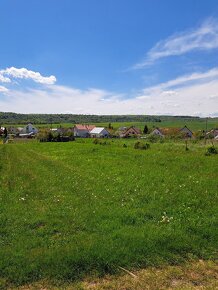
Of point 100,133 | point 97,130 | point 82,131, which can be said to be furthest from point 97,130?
point 82,131

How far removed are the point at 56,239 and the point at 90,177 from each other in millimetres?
8212

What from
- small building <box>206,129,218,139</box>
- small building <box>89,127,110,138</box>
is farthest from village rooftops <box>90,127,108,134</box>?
small building <box>206,129,218,139</box>

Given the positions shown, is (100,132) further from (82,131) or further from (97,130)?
(82,131)

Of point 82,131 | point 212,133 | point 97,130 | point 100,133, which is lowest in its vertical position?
point 100,133

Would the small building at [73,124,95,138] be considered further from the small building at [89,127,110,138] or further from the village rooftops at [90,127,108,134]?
the small building at [89,127,110,138]

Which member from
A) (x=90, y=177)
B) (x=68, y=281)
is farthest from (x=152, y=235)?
(x=90, y=177)

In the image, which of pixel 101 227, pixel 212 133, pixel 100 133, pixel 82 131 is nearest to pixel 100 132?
pixel 100 133

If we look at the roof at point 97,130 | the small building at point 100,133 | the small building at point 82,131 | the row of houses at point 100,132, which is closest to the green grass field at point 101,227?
the row of houses at point 100,132

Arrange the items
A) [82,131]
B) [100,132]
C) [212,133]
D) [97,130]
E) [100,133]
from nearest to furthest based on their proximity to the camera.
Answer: [212,133] → [100,133] → [100,132] → [97,130] → [82,131]

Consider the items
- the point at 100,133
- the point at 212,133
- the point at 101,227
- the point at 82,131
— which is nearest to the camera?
the point at 101,227

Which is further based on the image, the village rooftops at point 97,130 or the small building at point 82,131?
the small building at point 82,131

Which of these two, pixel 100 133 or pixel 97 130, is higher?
pixel 97 130

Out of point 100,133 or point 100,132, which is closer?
point 100,133

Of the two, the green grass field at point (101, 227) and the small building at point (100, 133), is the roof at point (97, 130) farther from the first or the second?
the green grass field at point (101, 227)
